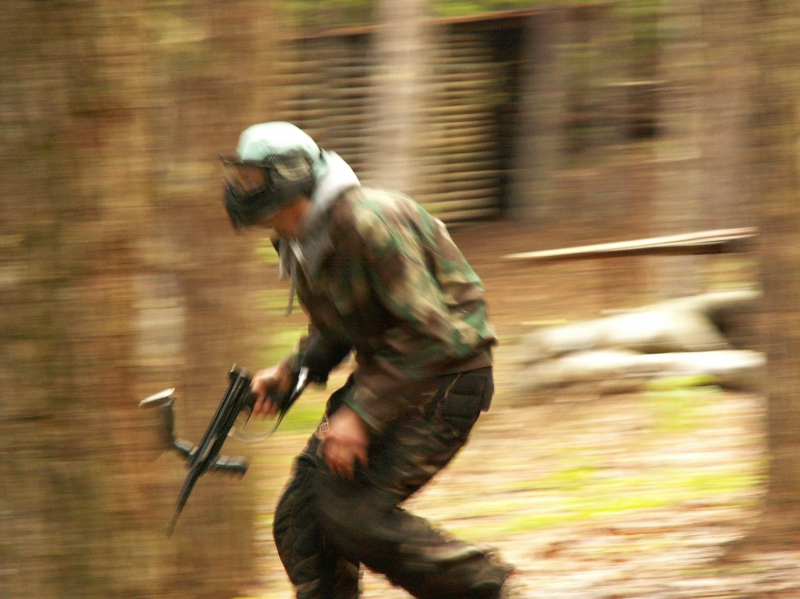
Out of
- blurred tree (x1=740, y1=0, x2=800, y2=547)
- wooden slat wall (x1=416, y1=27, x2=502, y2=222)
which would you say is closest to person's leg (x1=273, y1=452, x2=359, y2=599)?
blurred tree (x1=740, y1=0, x2=800, y2=547)

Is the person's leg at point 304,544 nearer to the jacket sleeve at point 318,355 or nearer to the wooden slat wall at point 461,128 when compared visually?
the jacket sleeve at point 318,355

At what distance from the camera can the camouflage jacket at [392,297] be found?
305 cm

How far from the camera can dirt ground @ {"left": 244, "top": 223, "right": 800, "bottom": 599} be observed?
4516 millimetres

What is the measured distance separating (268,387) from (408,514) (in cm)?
66

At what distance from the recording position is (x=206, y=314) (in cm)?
460

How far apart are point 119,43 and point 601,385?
5702mm

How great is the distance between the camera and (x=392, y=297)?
305cm

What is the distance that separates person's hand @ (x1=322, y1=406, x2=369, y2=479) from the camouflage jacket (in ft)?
0.10

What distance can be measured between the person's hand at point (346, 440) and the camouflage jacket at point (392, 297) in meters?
0.03

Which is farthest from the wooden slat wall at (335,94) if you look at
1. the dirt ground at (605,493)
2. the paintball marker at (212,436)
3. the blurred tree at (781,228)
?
the paintball marker at (212,436)

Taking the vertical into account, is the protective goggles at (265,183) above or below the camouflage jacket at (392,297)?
above

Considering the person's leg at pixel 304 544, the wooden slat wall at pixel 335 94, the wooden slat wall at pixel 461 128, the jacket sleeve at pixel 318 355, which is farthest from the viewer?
the wooden slat wall at pixel 461 128

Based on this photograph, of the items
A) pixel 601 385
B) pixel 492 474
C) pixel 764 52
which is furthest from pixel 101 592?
pixel 601 385

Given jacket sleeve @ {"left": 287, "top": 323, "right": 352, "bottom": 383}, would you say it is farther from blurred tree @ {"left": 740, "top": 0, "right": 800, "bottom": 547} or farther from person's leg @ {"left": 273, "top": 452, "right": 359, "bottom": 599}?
blurred tree @ {"left": 740, "top": 0, "right": 800, "bottom": 547}
